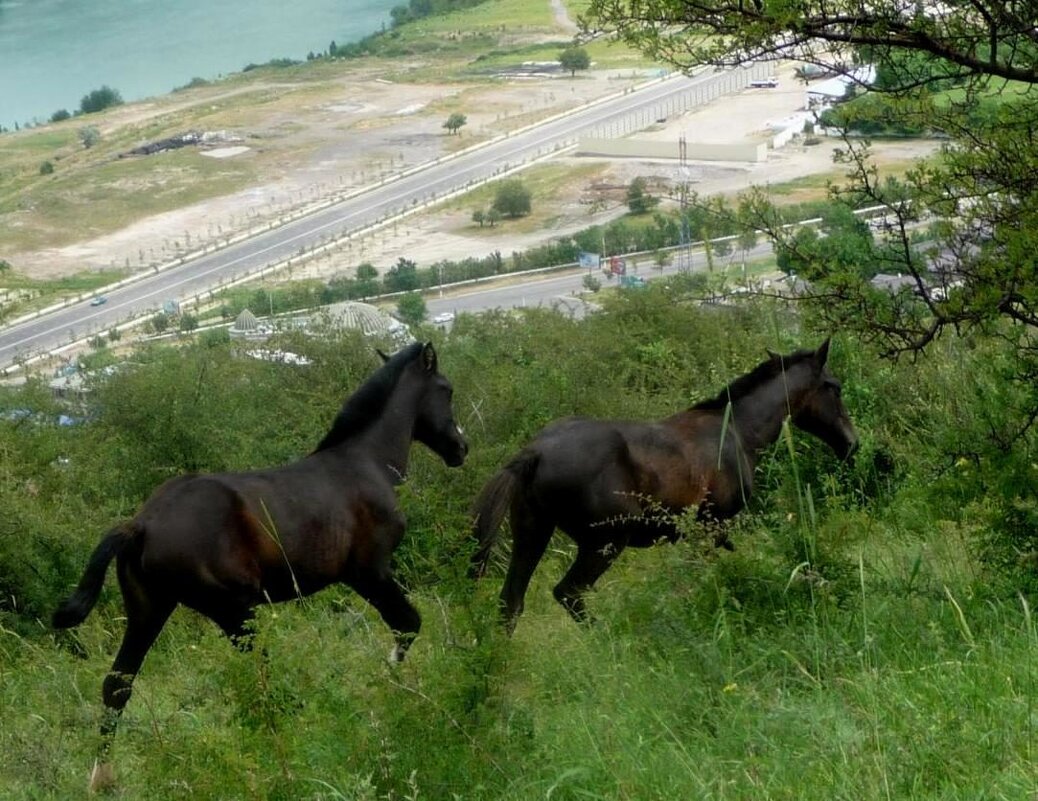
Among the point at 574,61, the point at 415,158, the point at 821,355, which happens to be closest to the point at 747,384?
the point at 821,355

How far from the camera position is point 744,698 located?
5.09 m

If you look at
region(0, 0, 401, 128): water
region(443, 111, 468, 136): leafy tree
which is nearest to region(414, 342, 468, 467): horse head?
region(443, 111, 468, 136): leafy tree

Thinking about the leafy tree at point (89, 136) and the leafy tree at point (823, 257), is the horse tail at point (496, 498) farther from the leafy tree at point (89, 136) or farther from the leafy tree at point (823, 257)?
the leafy tree at point (89, 136)

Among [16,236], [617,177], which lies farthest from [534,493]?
[16,236]

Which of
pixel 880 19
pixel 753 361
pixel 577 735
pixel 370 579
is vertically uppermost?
pixel 880 19

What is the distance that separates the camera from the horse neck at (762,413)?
8953mm

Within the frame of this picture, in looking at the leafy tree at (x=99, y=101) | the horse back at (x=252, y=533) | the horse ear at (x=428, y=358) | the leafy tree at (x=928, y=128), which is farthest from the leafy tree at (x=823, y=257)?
the leafy tree at (x=99, y=101)

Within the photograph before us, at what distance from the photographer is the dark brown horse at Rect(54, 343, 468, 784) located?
23.8 ft

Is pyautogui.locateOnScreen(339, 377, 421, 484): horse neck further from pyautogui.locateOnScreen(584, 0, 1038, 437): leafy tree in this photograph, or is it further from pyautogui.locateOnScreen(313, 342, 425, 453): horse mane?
pyautogui.locateOnScreen(584, 0, 1038, 437): leafy tree

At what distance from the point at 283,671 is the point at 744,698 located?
157 cm

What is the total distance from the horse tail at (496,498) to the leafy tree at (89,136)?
89392 millimetres

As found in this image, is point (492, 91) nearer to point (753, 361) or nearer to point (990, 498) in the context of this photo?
point (753, 361)

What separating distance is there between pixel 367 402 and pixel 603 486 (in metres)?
1.45

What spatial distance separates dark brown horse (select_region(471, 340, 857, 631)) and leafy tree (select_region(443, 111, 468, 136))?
85.9m
